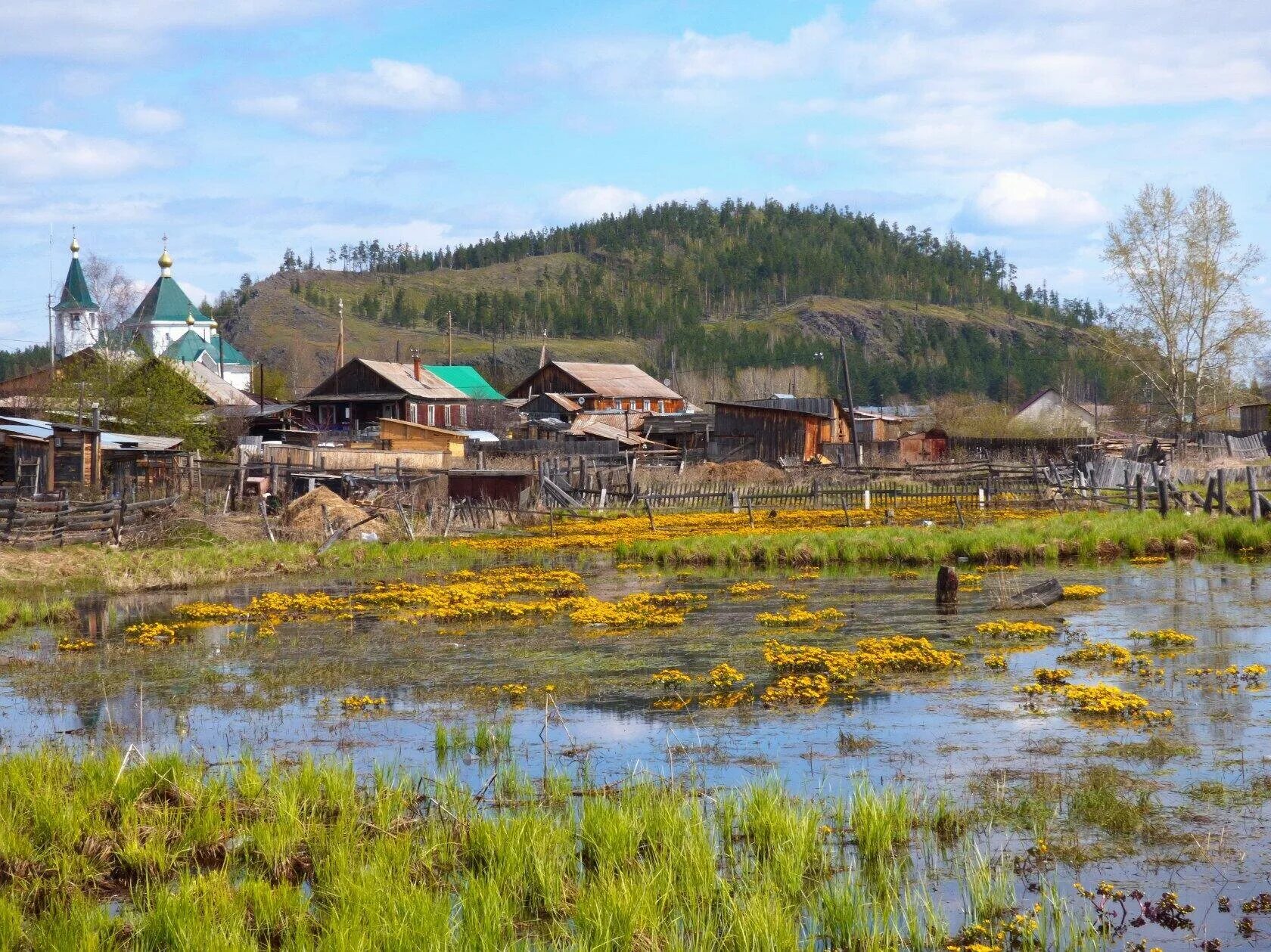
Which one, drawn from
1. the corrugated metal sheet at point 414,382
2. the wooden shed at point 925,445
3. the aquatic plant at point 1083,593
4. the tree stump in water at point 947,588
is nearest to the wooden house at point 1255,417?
the wooden shed at point 925,445

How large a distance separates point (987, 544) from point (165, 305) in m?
101

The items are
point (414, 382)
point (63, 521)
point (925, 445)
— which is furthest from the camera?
point (925, 445)

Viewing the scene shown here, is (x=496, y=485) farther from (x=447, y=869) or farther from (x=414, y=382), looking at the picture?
(x=447, y=869)

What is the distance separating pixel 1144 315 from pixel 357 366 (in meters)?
44.5

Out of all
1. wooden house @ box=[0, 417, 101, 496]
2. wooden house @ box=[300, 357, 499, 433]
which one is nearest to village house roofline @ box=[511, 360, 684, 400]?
wooden house @ box=[300, 357, 499, 433]

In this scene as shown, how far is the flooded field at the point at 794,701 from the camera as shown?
31.5 ft

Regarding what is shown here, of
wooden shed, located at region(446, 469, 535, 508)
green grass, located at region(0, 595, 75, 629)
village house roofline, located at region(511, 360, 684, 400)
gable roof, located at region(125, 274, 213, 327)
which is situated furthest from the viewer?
gable roof, located at region(125, 274, 213, 327)

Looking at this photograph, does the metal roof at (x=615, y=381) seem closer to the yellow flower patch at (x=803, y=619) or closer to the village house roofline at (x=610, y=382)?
the village house roofline at (x=610, y=382)

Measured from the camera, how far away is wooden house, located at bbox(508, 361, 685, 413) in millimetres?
90188

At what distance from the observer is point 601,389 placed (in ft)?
298

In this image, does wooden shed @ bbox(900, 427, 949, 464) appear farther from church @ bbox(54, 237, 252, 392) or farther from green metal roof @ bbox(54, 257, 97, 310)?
green metal roof @ bbox(54, 257, 97, 310)

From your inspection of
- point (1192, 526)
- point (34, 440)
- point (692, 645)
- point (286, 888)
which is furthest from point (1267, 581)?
point (34, 440)

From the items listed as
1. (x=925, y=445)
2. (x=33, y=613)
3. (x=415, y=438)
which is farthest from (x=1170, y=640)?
(x=925, y=445)

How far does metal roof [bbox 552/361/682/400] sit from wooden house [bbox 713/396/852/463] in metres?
19.4
